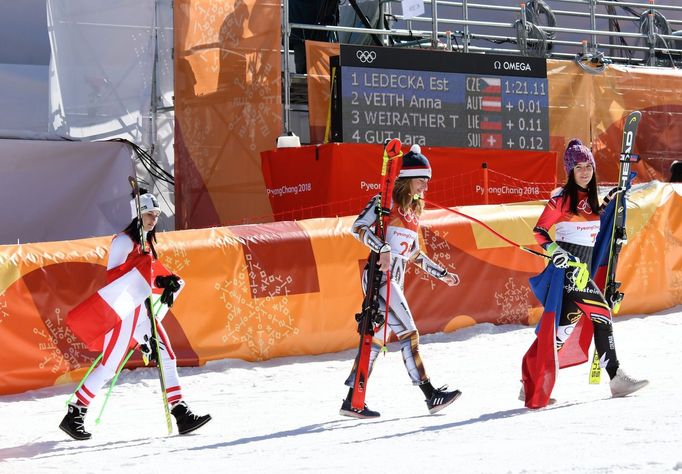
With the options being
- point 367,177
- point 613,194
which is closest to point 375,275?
point 613,194

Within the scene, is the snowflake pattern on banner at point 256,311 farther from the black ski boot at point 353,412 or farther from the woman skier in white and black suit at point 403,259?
the black ski boot at point 353,412

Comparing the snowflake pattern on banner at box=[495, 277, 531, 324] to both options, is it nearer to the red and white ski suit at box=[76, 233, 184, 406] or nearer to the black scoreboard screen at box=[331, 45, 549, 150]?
the black scoreboard screen at box=[331, 45, 549, 150]

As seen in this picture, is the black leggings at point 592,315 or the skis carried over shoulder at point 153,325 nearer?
the skis carried over shoulder at point 153,325

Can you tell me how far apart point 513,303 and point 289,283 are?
2.68 meters

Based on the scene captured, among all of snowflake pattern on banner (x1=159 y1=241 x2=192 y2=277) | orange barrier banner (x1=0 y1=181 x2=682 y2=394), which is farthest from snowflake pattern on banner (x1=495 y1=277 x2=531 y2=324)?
snowflake pattern on banner (x1=159 y1=241 x2=192 y2=277)

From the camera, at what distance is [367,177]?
13078 millimetres

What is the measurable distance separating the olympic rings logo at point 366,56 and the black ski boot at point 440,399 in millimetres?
6598

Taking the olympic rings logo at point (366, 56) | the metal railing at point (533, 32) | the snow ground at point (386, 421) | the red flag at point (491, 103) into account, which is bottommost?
the snow ground at point (386, 421)

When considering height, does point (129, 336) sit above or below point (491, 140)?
below

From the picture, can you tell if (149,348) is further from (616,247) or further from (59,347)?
(616,247)

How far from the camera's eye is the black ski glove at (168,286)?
721 cm

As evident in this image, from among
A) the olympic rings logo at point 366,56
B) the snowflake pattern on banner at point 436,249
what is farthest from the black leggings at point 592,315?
the olympic rings logo at point 366,56

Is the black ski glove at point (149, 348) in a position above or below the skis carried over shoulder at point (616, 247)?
below

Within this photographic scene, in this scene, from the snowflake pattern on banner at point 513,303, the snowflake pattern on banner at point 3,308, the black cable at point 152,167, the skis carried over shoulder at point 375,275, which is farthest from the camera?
the black cable at point 152,167
